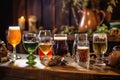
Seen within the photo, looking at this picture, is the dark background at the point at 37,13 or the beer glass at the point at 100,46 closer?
the beer glass at the point at 100,46

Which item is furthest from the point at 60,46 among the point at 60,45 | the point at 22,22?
the point at 22,22

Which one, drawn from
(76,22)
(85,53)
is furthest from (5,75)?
(76,22)

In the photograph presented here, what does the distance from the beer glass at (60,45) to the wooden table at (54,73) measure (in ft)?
0.67

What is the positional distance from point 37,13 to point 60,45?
267cm

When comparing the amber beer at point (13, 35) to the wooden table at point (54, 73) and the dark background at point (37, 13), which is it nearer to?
the wooden table at point (54, 73)

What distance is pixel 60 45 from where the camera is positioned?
142 cm

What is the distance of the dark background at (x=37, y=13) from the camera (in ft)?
12.7

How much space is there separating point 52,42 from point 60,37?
0.21 ft

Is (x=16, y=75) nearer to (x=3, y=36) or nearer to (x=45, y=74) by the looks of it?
(x=45, y=74)

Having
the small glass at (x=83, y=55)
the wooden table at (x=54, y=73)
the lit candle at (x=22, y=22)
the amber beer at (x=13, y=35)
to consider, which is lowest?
the wooden table at (x=54, y=73)

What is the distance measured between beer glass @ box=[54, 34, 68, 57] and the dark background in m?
2.29

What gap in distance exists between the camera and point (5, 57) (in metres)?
1.44

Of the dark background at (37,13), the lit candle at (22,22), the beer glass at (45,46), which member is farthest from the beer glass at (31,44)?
the lit candle at (22,22)

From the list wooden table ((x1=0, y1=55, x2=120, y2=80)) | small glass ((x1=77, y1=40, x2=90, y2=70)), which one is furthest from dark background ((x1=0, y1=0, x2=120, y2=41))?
wooden table ((x1=0, y1=55, x2=120, y2=80))
